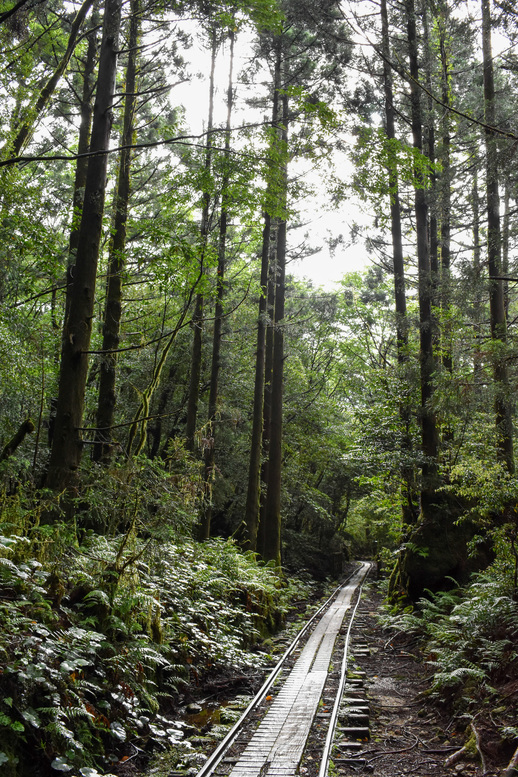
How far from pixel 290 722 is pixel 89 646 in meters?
2.48

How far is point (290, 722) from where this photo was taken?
602 centimetres

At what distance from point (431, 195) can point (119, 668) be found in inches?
537

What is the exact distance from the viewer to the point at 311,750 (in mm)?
5332

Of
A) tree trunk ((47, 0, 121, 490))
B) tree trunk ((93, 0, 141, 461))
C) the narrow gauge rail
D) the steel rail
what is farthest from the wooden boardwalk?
tree trunk ((93, 0, 141, 461))

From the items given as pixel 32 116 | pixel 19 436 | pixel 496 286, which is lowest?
pixel 19 436

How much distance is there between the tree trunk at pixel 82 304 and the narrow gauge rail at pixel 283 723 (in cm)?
Result: 356

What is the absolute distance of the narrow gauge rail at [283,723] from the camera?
16.0 ft

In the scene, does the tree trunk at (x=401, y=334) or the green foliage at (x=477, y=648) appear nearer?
the green foliage at (x=477, y=648)

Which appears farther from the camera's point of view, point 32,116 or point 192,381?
point 192,381

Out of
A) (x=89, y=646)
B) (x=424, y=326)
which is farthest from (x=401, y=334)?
(x=89, y=646)

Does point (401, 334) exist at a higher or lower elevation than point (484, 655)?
higher

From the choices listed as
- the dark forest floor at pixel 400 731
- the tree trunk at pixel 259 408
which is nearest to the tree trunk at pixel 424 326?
the tree trunk at pixel 259 408

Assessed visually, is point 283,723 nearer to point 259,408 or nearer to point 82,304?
point 82,304

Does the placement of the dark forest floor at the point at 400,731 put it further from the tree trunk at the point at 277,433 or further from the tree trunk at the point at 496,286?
the tree trunk at the point at 277,433
